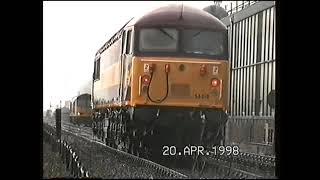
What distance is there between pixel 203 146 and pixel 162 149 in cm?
35

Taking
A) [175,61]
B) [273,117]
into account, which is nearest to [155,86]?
[175,61]

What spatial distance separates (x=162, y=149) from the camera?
17.9ft

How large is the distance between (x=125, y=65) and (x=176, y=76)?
0.49 metres

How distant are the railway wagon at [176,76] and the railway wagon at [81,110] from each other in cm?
40

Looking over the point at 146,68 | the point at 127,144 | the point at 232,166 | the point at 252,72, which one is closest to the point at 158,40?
the point at 146,68

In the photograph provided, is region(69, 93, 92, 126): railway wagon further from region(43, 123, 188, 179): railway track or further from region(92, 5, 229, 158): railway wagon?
region(92, 5, 229, 158): railway wagon

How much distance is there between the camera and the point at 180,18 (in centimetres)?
558

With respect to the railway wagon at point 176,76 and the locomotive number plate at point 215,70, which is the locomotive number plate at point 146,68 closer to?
the railway wagon at point 176,76

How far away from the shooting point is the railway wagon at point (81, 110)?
568cm
